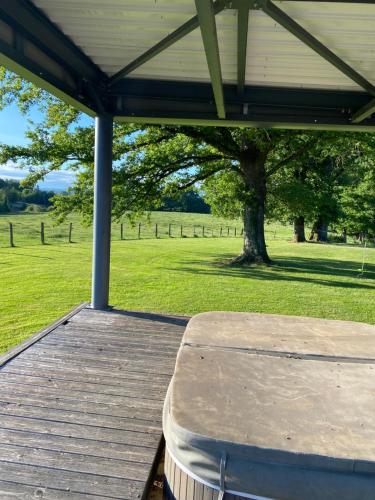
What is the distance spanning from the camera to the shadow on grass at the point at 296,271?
10.0m

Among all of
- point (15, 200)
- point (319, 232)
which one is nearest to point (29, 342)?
point (319, 232)

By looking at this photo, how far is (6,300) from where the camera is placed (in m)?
7.09

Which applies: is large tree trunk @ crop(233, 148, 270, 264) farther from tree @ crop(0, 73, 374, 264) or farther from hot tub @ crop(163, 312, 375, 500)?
hot tub @ crop(163, 312, 375, 500)

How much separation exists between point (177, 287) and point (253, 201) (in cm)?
408

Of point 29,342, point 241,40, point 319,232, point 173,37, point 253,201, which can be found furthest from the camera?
point 319,232

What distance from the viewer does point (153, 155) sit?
11352mm

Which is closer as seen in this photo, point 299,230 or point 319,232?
point 299,230

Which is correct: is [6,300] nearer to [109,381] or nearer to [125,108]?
[125,108]

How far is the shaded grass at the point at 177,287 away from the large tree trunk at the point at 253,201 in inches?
30.6

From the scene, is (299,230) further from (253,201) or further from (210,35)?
(210,35)

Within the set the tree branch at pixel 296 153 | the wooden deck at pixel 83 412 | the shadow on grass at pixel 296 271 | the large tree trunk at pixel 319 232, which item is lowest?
the shadow on grass at pixel 296 271

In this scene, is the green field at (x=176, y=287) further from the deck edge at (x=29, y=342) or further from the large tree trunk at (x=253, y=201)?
the deck edge at (x=29, y=342)

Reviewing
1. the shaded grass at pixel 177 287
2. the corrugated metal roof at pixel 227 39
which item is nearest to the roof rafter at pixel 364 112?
the corrugated metal roof at pixel 227 39

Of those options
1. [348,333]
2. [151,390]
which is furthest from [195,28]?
[151,390]
